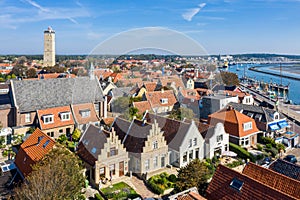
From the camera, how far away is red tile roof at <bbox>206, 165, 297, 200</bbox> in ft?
44.1

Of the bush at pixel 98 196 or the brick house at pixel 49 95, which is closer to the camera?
the bush at pixel 98 196

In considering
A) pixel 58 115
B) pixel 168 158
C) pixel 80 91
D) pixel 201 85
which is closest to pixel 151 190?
pixel 168 158

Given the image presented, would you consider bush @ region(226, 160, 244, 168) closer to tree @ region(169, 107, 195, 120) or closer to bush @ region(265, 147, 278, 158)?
bush @ region(265, 147, 278, 158)

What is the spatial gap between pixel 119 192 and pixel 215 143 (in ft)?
41.2

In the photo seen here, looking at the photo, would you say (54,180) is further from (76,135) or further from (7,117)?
(7,117)

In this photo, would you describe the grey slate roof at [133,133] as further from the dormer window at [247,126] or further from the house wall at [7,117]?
the house wall at [7,117]

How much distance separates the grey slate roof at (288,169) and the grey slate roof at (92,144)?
1408 centimetres

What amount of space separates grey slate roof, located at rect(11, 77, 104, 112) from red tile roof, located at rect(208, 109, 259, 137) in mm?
16293

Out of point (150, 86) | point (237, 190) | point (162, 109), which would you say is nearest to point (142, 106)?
point (162, 109)

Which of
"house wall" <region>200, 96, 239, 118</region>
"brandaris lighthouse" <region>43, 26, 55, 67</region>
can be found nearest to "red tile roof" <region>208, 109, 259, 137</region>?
"house wall" <region>200, 96, 239, 118</region>

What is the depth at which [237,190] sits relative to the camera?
48.1ft

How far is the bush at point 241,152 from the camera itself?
90.3 ft

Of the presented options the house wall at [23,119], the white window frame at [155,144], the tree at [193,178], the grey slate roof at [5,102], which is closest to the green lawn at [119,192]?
the tree at [193,178]

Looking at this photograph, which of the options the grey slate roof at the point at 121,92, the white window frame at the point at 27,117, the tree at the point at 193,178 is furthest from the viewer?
the grey slate roof at the point at 121,92
